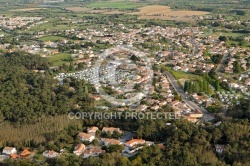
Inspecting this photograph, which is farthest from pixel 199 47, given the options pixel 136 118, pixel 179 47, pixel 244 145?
pixel 244 145

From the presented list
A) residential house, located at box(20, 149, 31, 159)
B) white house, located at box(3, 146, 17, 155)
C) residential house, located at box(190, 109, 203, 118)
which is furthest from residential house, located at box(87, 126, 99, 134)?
residential house, located at box(190, 109, 203, 118)

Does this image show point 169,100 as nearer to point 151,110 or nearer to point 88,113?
point 151,110

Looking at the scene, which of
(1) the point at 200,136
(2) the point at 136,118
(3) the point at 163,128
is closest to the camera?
(1) the point at 200,136

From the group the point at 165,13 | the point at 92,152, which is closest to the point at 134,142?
the point at 92,152

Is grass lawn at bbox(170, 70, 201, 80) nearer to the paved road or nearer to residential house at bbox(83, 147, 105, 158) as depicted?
the paved road

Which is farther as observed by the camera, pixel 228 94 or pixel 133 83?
pixel 133 83

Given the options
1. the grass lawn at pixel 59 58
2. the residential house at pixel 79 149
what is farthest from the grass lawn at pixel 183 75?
the residential house at pixel 79 149
